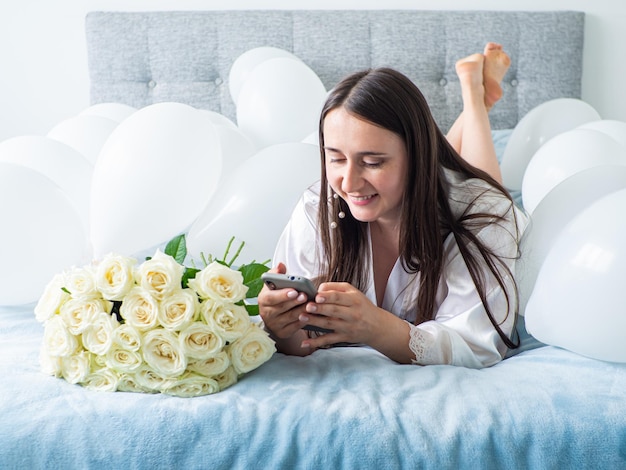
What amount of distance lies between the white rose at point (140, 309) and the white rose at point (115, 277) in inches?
0.6

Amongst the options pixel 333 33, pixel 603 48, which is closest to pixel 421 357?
pixel 333 33

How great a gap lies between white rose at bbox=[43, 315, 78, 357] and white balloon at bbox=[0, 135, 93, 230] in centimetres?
65

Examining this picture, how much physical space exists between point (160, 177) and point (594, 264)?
0.89 meters

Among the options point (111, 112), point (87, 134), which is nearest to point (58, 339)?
point (87, 134)

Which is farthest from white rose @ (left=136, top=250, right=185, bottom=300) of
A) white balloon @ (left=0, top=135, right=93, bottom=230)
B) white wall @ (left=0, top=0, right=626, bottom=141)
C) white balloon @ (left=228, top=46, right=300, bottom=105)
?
white wall @ (left=0, top=0, right=626, bottom=141)

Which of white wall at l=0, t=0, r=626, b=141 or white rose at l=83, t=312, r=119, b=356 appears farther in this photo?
white wall at l=0, t=0, r=626, b=141

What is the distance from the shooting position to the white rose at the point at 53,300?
1.09 metres

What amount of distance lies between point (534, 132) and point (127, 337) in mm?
1563

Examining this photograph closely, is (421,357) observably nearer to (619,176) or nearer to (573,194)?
(573,194)

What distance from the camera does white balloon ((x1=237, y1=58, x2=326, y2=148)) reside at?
6.99 feet

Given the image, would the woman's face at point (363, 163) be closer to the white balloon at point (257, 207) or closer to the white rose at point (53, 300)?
the white balloon at point (257, 207)

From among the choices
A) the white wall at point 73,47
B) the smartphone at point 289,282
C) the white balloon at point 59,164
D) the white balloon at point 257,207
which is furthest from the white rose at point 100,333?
the white wall at point 73,47

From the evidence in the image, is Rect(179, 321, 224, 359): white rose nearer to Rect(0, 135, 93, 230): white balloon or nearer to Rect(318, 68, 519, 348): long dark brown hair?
Rect(318, 68, 519, 348): long dark brown hair

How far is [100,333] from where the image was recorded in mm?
1047
